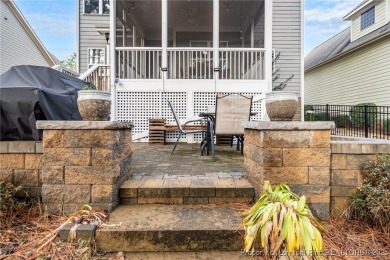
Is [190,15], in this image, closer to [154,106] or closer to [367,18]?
[154,106]

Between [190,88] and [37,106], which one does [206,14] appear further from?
[37,106]

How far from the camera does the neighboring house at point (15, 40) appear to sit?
10.5 metres

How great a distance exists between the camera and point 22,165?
2.16 meters

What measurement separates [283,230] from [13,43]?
13.9 m

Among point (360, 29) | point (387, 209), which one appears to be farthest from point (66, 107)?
point (360, 29)

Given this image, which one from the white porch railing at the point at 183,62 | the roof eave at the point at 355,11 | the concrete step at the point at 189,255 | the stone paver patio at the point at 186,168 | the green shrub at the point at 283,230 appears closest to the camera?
the green shrub at the point at 283,230

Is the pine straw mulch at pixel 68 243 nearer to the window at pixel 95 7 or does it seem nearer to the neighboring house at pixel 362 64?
the window at pixel 95 7

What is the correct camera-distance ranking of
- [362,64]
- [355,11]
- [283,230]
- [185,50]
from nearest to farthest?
[283,230] → [185,50] → [362,64] → [355,11]

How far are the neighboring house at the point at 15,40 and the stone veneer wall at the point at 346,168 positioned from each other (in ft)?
42.1

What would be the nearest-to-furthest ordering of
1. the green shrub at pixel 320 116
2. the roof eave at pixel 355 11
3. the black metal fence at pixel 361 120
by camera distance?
the black metal fence at pixel 361 120 → the roof eave at pixel 355 11 → the green shrub at pixel 320 116

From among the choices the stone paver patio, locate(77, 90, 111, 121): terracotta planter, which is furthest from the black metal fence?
locate(77, 90, 111, 121): terracotta planter

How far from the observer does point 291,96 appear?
205cm

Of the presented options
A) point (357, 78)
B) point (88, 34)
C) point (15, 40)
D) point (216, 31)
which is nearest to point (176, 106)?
point (216, 31)

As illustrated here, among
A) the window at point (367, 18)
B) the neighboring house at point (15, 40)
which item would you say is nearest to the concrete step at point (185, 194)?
the neighboring house at point (15, 40)
